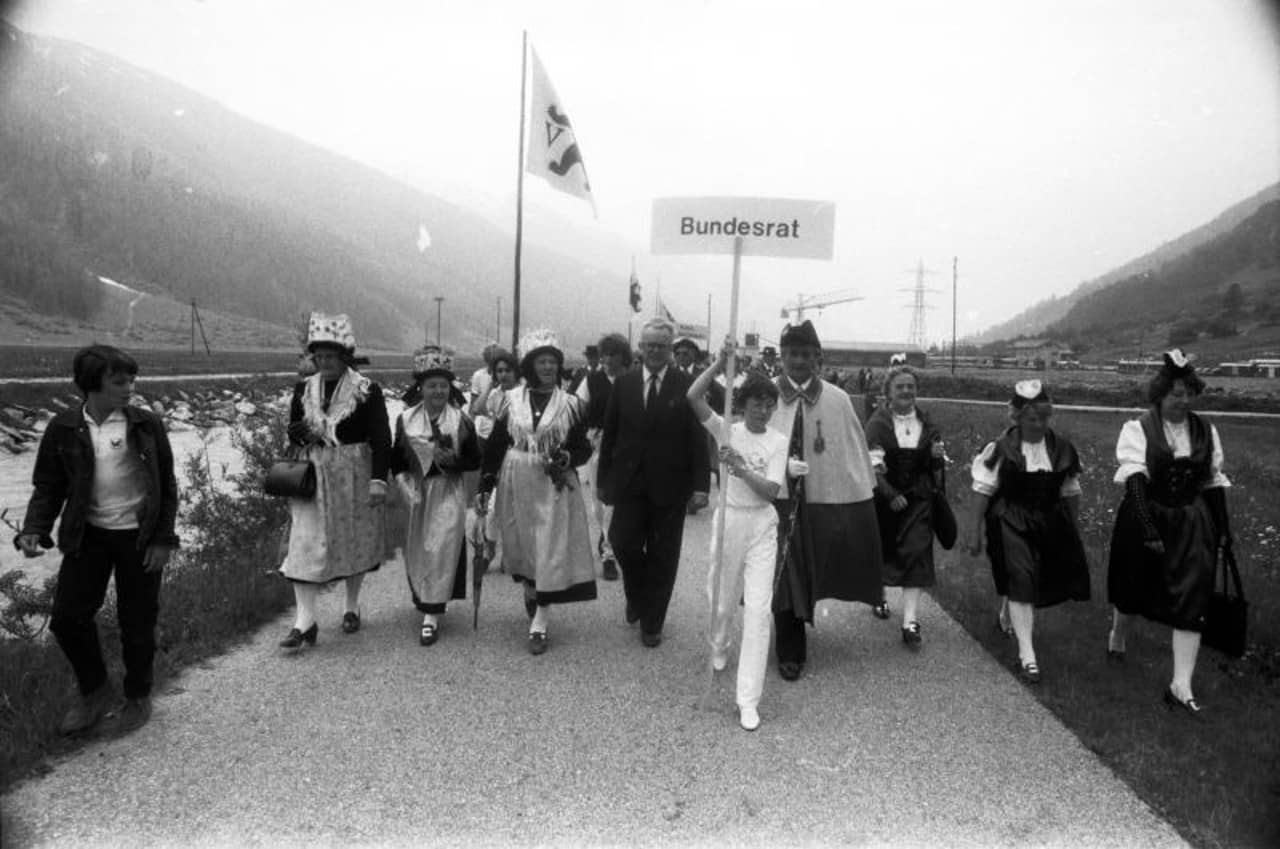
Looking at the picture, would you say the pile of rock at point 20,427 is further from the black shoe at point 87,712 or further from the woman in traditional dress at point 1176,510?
the woman in traditional dress at point 1176,510

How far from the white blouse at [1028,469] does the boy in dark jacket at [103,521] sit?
4.78m

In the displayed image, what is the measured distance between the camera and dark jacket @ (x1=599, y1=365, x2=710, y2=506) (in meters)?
5.52

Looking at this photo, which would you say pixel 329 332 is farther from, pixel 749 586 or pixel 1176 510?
pixel 1176 510

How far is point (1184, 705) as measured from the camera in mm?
4461

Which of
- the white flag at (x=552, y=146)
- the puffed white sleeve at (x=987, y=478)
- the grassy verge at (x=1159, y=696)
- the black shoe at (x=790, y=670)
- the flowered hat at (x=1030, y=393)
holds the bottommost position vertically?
the black shoe at (x=790, y=670)

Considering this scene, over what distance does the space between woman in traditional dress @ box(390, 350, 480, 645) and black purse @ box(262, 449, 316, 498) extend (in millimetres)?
576

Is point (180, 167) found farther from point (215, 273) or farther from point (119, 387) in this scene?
point (119, 387)

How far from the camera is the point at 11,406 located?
63.3 feet

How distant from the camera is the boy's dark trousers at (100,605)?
3.89 meters

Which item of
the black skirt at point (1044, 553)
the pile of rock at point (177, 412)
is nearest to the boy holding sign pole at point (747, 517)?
the black skirt at point (1044, 553)

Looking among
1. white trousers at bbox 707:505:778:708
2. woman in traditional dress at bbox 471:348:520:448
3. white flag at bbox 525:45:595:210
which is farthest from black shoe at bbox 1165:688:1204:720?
white flag at bbox 525:45:595:210

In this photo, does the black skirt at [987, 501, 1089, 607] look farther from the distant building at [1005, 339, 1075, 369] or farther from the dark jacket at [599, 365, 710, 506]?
the distant building at [1005, 339, 1075, 369]

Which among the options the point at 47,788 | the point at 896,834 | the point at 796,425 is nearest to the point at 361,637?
the point at 47,788

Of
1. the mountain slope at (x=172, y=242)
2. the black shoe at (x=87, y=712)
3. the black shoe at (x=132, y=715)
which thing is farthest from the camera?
the mountain slope at (x=172, y=242)
